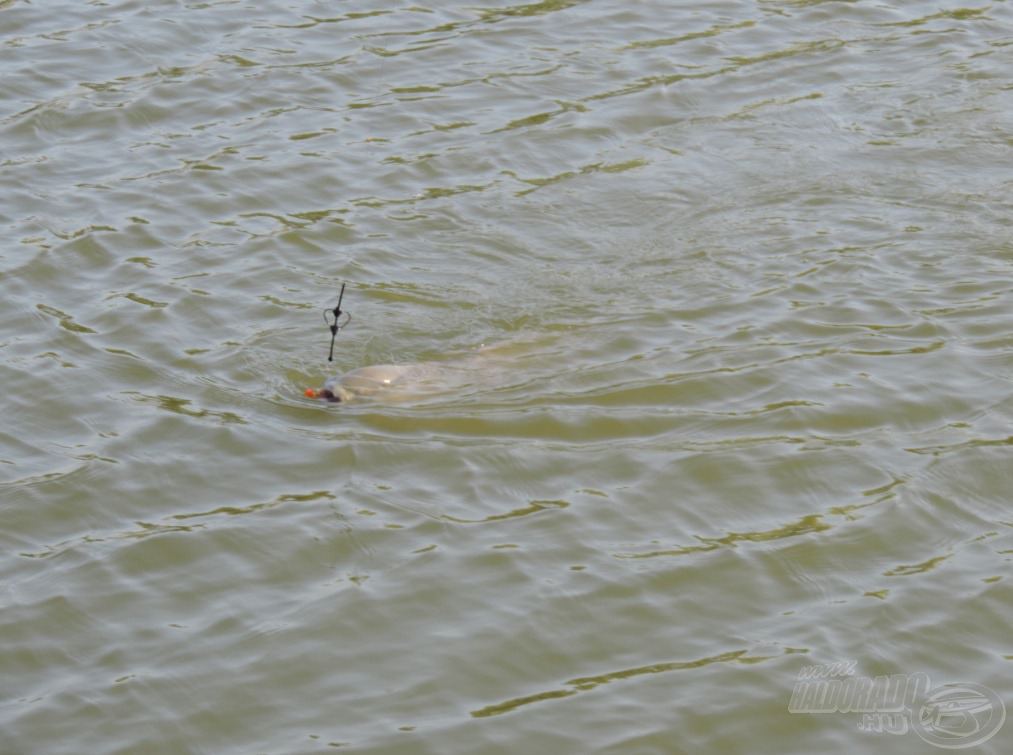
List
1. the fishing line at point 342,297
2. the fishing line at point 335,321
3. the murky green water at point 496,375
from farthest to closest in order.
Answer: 1. the fishing line at point 342,297
2. the fishing line at point 335,321
3. the murky green water at point 496,375

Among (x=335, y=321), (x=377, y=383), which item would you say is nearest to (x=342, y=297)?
(x=335, y=321)

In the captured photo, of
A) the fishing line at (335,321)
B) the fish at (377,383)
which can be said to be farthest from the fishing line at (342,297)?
the fish at (377,383)

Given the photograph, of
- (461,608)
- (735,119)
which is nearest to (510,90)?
(735,119)

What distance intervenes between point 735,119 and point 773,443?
13.5 ft

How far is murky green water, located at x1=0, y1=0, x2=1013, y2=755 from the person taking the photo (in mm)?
5371

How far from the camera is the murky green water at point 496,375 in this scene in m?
5.37

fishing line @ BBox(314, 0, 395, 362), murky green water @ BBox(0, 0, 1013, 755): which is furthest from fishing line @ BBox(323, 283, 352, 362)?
murky green water @ BBox(0, 0, 1013, 755)

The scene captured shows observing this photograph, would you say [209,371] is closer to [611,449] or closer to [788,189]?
[611,449]

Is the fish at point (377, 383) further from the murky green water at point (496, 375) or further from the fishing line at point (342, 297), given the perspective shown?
the fishing line at point (342, 297)

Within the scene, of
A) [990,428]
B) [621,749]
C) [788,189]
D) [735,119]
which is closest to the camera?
[621,749]

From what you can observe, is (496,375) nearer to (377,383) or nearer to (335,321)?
(377,383)

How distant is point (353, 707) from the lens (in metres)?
5.20

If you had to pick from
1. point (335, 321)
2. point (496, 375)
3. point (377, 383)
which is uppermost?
point (335, 321)

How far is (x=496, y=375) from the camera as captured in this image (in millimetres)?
7297
